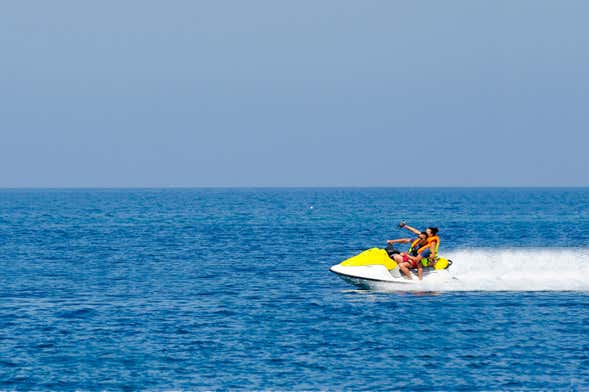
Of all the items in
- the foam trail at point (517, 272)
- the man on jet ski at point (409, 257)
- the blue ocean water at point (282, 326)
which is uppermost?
the man on jet ski at point (409, 257)

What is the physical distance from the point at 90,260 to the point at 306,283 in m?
17.0

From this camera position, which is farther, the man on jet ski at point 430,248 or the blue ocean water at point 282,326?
the man on jet ski at point 430,248

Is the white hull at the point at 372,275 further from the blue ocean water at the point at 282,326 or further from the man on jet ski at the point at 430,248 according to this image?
the man on jet ski at the point at 430,248

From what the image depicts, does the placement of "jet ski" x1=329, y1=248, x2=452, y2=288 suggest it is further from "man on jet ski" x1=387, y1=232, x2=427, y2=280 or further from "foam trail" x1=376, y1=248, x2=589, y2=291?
"foam trail" x1=376, y1=248, x2=589, y2=291

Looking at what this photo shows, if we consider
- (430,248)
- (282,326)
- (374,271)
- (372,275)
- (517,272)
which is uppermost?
(430,248)

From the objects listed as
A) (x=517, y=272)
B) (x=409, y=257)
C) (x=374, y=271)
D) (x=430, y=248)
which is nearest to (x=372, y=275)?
(x=374, y=271)

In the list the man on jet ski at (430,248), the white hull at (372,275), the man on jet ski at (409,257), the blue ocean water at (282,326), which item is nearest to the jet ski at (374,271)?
the white hull at (372,275)

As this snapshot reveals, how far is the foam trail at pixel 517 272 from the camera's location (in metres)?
34.8

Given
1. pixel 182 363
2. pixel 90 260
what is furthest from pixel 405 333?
pixel 90 260

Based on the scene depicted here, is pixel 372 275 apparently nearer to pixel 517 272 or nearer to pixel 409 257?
pixel 409 257

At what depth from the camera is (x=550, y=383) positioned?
21.0 meters

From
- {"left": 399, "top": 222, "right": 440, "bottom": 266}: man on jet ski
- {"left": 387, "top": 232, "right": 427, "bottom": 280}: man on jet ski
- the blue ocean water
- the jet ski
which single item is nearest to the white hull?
the jet ski

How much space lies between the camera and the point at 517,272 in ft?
124

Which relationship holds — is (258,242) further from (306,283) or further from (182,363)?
(182,363)
